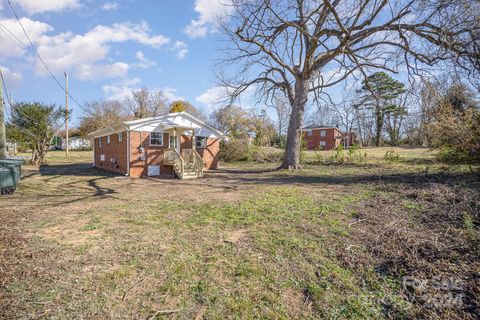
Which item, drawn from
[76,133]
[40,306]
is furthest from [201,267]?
[76,133]

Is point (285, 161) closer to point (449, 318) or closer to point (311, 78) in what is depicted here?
point (311, 78)

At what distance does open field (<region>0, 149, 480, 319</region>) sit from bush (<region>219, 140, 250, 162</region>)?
15242 millimetres

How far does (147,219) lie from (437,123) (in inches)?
444

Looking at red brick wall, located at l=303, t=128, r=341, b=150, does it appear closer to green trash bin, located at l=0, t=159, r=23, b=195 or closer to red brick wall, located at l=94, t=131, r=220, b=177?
red brick wall, located at l=94, t=131, r=220, b=177

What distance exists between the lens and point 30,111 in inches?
690

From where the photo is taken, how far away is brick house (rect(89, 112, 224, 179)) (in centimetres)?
1343

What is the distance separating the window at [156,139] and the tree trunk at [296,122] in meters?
7.56

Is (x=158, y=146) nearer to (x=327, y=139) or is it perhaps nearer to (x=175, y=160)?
(x=175, y=160)

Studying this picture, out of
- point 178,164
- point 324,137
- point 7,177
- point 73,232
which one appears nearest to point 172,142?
point 178,164

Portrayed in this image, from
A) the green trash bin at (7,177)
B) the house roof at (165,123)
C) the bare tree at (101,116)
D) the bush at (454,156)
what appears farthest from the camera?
the bare tree at (101,116)

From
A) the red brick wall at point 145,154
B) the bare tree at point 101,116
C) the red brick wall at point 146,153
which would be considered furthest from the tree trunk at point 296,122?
the bare tree at point 101,116

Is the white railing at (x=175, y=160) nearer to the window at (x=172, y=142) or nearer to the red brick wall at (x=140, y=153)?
the red brick wall at (x=140, y=153)

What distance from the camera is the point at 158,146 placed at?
47.1 feet

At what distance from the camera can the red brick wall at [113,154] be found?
14.1 meters
